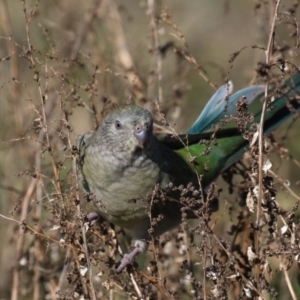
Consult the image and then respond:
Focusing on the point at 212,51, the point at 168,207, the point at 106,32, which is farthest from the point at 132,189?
the point at 212,51

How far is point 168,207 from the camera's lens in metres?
3.58

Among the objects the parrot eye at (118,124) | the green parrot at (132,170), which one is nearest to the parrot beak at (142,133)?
the green parrot at (132,170)

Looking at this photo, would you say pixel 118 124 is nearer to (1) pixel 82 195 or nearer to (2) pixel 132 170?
(2) pixel 132 170

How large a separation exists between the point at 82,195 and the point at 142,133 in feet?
1.33

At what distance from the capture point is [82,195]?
3.17m

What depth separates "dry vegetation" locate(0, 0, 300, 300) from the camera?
2.78 meters

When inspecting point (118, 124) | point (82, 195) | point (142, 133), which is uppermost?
point (118, 124)

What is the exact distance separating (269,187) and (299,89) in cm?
99

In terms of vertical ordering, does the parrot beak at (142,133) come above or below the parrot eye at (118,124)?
below

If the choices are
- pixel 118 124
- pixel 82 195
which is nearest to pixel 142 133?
pixel 118 124

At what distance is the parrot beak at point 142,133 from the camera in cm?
328

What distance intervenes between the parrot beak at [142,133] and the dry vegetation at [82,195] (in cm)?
18

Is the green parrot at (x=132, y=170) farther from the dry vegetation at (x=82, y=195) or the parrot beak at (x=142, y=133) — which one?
the dry vegetation at (x=82, y=195)

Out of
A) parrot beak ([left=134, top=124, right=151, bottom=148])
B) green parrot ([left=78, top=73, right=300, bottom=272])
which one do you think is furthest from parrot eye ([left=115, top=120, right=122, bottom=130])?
parrot beak ([left=134, top=124, right=151, bottom=148])
